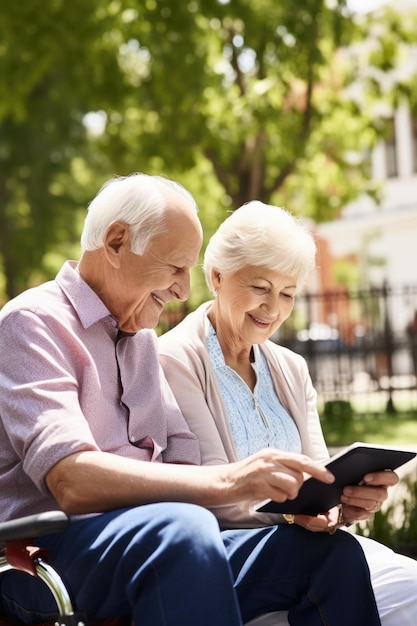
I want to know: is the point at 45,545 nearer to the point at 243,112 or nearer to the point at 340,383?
the point at 243,112

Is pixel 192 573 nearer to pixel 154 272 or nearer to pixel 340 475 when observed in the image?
pixel 340 475

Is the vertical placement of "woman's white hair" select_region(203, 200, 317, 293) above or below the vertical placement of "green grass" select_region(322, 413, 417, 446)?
above

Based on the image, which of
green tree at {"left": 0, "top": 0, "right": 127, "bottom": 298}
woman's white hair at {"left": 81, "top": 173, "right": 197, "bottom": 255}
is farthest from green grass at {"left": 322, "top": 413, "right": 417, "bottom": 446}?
woman's white hair at {"left": 81, "top": 173, "right": 197, "bottom": 255}

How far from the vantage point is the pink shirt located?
2389 millimetres

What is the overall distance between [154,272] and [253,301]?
580 millimetres

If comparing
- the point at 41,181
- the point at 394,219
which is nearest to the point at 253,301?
the point at 41,181

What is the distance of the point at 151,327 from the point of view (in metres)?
2.83

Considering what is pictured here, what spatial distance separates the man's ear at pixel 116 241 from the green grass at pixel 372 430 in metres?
7.90

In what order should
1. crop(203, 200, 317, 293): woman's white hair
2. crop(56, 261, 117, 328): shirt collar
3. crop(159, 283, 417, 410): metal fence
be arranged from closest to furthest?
crop(56, 261, 117, 328): shirt collar, crop(203, 200, 317, 293): woman's white hair, crop(159, 283, 417, 410): metal fence

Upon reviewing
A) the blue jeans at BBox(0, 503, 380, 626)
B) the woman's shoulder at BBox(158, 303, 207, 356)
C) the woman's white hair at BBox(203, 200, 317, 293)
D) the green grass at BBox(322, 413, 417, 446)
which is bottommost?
the green grass at BBox(322, 413, 417, 446)

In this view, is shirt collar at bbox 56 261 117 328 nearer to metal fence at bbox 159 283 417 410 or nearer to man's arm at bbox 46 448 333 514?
man's arm at bbox 46 448 333 514

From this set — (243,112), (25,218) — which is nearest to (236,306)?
(243,112)

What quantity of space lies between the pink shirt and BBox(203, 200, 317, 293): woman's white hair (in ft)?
1.42

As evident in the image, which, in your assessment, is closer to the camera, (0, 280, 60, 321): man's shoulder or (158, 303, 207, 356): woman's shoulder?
(0, 280, 60, 321): man's shoulder
